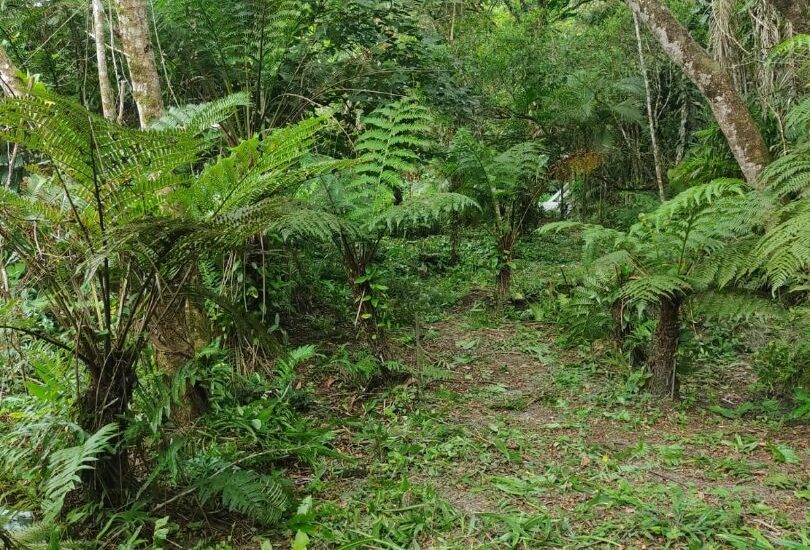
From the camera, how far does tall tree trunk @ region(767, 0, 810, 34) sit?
3.80 m

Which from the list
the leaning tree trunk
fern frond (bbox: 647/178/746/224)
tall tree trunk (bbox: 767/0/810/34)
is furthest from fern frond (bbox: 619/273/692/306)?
tall tree trunk (bbox: 767/0/810/34)

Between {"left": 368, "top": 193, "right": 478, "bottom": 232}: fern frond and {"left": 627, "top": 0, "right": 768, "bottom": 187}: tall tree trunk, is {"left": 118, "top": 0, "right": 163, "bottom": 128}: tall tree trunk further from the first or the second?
{"left": 627, "top": 0, "right": 768, "bottom": 187}: tall tree trunk

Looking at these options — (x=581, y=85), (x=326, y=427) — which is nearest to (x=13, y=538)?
(x=326, y=427)

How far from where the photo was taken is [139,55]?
2.89m

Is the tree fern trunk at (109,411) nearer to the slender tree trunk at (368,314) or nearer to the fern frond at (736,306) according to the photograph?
the slender tree trunk at (368,314)

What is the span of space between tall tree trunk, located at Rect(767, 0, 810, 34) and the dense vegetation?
20 millimetres

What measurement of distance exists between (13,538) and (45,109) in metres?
1.17

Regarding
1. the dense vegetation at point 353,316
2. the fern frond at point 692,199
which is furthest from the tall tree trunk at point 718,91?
the fern frond at point 692,199

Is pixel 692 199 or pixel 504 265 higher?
pixel 692 199

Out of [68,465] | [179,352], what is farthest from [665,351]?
[68,465]

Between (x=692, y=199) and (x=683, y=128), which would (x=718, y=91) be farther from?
(x=683, y=128)

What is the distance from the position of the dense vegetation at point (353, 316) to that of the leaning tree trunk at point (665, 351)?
2 centimetres

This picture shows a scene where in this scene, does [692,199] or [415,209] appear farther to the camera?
[415,209]

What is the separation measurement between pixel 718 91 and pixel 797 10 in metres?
0.63
